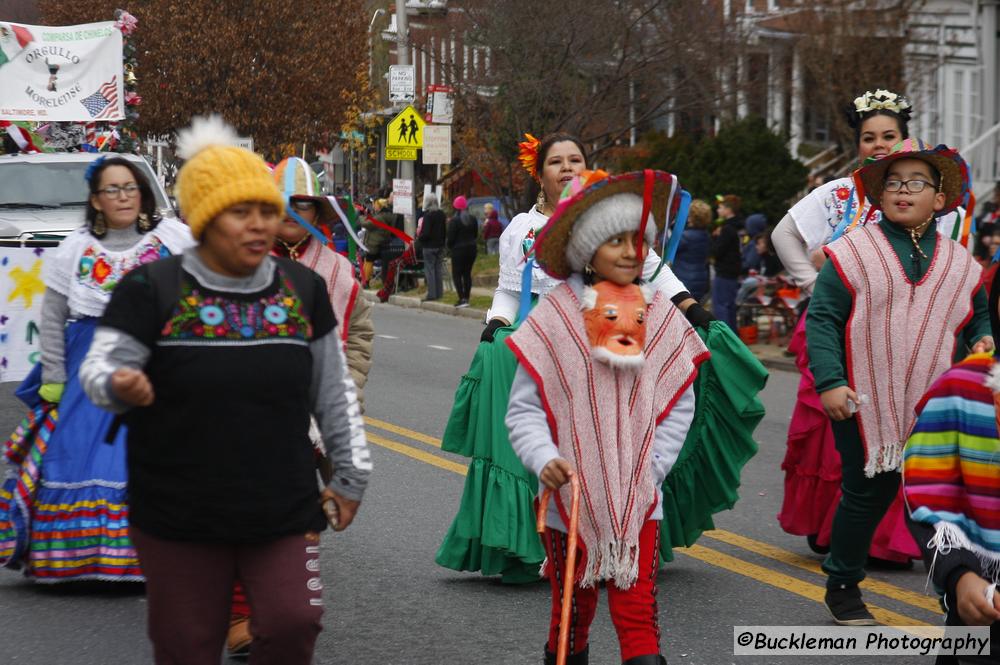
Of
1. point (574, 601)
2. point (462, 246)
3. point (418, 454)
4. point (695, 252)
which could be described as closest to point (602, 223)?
point (574, 601)

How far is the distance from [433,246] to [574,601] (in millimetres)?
22213

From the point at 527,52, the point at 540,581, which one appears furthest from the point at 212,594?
the point at 527,52

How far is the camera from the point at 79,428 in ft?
21.5

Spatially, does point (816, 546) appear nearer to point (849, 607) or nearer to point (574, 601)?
point (849, 607)

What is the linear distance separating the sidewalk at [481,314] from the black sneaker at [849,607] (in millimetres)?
9547

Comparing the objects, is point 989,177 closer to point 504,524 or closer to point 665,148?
point 665,148

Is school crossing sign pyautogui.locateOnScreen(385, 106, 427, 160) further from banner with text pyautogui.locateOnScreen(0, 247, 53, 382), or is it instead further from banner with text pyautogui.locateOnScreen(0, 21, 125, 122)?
banner with text pyautogui.locateOnScreen(0, 247, 53, 382)

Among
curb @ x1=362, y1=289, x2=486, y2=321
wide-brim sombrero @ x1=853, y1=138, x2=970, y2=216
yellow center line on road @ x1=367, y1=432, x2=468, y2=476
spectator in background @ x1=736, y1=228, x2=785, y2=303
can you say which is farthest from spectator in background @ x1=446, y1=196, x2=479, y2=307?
wide-brim sombrero @ x1=853, y1=138, x2=970, y2=216

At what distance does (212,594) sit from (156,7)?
119 feet

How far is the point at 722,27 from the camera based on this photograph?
2359 centimetres

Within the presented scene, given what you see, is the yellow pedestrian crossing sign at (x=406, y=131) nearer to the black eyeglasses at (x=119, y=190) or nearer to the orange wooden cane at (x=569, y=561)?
the black eyeglasses at (x=119, y=190)

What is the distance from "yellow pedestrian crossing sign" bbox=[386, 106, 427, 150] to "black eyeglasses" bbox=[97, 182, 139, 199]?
71.3 ft

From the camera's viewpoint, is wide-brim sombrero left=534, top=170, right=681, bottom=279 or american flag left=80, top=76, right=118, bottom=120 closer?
wide-brim sombrero left=534, top=170, right=681, bottom=279

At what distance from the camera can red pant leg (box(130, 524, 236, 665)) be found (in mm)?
3830
